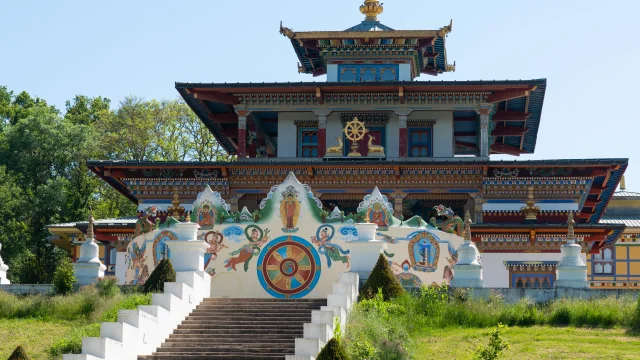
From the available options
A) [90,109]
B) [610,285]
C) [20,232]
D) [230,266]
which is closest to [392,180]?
[230,266]

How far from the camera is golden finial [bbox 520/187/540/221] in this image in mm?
46959

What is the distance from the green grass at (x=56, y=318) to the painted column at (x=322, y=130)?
15768 mm

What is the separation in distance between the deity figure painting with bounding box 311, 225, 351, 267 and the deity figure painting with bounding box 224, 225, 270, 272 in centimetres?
142

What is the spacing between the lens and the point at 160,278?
114 ft

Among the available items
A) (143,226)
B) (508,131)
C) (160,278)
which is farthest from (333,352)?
(508,131)

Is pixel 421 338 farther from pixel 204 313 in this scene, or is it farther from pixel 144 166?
pixel 144 166

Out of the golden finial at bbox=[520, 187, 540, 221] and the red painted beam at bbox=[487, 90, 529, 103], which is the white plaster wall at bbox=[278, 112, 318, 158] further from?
the golden finial at bbox=[520, 187, 540, 221]

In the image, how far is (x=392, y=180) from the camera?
47.9 metres

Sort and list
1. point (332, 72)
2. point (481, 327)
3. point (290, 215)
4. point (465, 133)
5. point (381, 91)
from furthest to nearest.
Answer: point (465, 133) → point (332, 72) → point (381, 91) → point (290, 215) → point (481, 327)

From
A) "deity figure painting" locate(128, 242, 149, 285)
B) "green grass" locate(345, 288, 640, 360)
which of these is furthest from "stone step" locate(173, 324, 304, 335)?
"deity figure painting" locate(128, 242, 149, 285)

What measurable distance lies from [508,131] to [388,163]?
1070 centimetres

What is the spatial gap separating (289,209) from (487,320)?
24.6 feet

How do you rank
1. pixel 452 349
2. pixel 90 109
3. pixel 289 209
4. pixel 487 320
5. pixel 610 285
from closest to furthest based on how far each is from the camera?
pixel 452 349
pixel 487 320
pixel 289 209
pixel 610 285
pixel 90 109

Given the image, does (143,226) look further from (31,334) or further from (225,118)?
(225,118)
